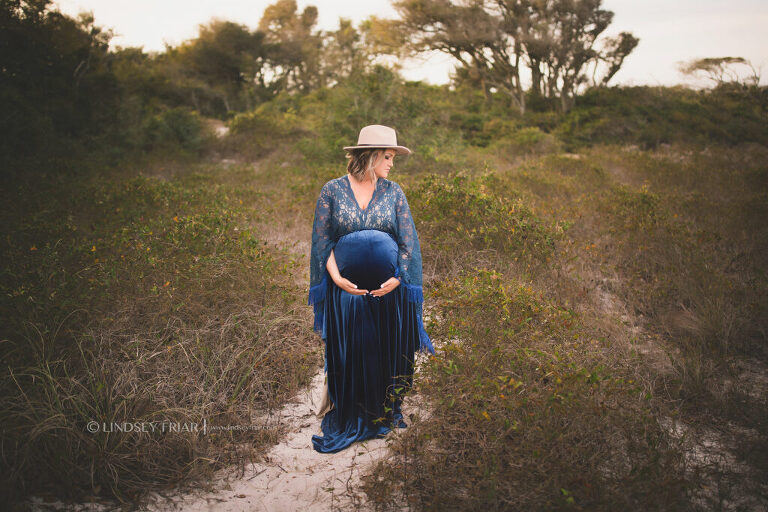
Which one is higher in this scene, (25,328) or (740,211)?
(740,211)

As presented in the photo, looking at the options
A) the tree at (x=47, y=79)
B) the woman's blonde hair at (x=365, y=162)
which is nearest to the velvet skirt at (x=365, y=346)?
the woman's blonde hair at (x=365, y=162)

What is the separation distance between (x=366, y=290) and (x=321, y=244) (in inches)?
18.1

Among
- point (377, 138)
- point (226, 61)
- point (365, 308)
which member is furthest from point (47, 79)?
point (226, 61)

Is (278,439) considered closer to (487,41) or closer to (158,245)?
(158,245)

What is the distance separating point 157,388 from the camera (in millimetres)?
3283

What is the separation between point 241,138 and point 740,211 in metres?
15.2

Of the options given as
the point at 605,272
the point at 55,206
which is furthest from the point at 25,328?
the point at 605,272

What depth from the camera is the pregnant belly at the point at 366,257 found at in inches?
119

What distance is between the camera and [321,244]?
310 cm

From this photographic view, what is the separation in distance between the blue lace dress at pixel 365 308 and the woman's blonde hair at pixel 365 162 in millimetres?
98

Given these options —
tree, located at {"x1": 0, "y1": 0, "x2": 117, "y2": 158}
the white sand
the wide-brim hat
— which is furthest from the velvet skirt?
tree, located at {"x1": 0, "y1": 0, "x2": 117, "y2": 158}

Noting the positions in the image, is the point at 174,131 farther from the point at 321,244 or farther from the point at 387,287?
the point at 387,287

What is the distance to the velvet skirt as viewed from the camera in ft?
10.1

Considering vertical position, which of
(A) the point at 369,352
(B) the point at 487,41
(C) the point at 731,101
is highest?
(B) the point at 487,41
